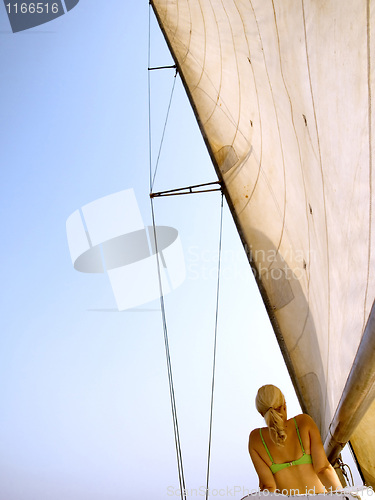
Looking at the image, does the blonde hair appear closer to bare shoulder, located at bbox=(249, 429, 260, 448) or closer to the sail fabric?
bare shoulder, located at bbox=(249, 429, 260, 448)

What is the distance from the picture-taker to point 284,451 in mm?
1634

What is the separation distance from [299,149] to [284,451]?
142 centimetres

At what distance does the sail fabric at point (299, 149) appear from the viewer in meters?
1.26

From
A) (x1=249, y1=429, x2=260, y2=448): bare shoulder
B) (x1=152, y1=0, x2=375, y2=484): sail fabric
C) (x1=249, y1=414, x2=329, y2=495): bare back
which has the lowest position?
(x1=249, y1=414, x2=329, y2=495): bare back

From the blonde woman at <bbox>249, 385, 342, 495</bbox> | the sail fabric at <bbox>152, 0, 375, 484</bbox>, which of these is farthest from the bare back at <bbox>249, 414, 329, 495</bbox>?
the sail fabric at <bbox>152, 0, 375, 484</bbox>

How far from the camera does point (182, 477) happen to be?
3146 millimetres

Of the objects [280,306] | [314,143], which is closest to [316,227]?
[314,143]

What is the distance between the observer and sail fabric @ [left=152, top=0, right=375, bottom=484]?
1258 millimetres

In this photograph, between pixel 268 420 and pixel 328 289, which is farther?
pixel 328 289

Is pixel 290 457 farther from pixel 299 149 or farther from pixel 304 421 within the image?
pixel 299 149

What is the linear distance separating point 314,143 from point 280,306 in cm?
182

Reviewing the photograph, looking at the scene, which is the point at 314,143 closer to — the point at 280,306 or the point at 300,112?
the point at 300,112

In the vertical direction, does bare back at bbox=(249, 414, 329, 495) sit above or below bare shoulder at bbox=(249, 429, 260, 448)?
below

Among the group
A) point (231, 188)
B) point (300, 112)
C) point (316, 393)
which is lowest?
point (316, 393)
